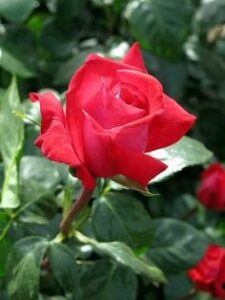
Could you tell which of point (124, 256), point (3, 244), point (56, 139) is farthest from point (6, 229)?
point (56, 139)

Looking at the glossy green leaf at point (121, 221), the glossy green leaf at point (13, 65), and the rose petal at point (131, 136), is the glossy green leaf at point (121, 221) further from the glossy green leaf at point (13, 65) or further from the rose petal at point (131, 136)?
the glossy green leaf at point (13, 65)

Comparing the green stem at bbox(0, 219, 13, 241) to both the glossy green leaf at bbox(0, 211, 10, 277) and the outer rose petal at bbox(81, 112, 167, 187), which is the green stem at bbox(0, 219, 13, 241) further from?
the outer rose petal at bbox(81, 112, 167, 187)

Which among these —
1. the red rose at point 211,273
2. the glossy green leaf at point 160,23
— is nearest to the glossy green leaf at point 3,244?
the red rose at point 211,273

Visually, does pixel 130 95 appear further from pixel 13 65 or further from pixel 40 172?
pixel 13 65

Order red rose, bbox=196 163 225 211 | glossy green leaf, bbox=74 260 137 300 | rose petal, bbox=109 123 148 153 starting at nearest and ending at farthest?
rose petal, bbox=109 123 148 153 → glossy green leaf, bbox=74 260 137 300 → red rose, bbox=196 163 225 211

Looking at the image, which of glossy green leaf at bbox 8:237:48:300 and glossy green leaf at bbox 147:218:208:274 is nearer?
glossy green leaf at bbox 8:237:48:300

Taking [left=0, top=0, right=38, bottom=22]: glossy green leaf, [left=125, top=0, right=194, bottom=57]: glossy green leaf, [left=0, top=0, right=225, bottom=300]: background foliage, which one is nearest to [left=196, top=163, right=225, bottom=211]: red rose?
[left=0, top=0, right=225, bottom=300]: background foliage
